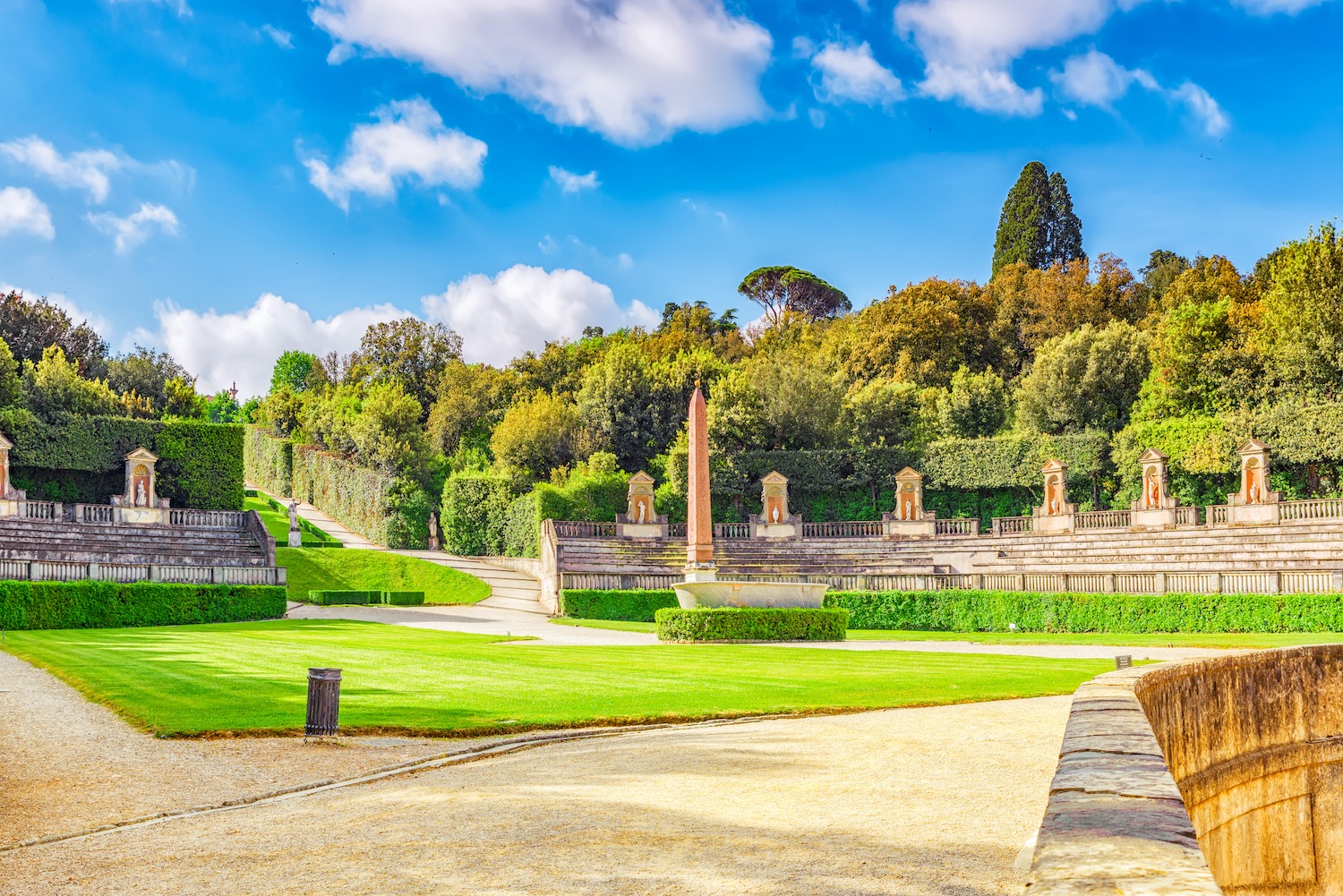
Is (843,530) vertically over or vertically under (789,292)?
under

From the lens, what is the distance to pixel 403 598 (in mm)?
40875

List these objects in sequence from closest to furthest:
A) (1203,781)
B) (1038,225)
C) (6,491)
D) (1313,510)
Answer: (1203,781) < (1313,510) < (6,491) < (1038,225)

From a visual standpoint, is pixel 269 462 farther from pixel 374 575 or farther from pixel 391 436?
pixel 374 575

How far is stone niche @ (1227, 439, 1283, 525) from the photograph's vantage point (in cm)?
3962

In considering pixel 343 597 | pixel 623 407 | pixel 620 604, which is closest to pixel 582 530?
pixel 620 604

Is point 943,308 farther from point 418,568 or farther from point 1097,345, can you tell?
point 418,568

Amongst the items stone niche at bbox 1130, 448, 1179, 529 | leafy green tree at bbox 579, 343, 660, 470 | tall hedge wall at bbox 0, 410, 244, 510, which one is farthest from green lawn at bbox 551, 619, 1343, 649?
Answer: leafy green tree at bbox 579, 343, 660, 470

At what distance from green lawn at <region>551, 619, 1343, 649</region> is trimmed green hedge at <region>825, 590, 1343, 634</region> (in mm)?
565

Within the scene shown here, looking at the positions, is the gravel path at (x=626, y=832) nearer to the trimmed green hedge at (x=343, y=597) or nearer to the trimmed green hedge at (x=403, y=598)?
the trimmed green hedge at (x=343, y=597)

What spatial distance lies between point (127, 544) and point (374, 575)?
9.06 m

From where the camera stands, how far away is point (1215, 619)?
99.8 feet

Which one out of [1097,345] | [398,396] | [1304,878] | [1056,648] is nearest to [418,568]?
[398,396]

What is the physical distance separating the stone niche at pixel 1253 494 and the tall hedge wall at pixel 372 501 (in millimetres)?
35312

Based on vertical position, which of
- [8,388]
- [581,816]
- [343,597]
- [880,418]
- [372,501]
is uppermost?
[8,388]
